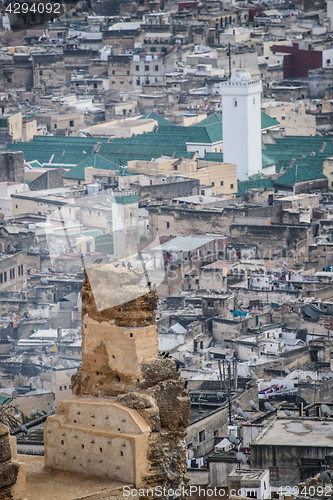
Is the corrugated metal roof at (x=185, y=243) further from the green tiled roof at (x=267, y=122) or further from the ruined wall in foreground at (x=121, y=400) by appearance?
the ruined wall in foreground at (x=121, y=400)

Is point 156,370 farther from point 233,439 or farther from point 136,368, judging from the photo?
point 233,439

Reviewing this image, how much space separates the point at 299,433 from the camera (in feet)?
31.5

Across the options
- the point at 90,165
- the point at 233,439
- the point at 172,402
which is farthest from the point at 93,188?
the point at 172,402

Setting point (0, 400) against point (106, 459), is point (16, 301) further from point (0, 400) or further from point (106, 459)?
point (106, 459)

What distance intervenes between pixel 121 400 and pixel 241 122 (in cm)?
2099

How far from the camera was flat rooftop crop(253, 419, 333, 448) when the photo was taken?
9.32 meters

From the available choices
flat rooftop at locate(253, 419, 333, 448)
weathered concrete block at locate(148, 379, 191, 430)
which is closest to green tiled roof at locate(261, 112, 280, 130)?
flat rooftop at locate(253, 419, 333, 448)

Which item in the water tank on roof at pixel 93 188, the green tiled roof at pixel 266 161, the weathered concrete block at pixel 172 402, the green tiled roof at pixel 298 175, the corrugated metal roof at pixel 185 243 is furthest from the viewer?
the green tiled roof at pixel 266 161

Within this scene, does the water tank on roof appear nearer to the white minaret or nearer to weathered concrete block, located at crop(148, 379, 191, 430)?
the white minaret

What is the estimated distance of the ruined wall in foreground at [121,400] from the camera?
553cm

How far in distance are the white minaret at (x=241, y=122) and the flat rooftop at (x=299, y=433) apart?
53.5ft

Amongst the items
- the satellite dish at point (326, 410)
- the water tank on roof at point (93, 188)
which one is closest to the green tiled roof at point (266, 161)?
the water tank on roof at point (93, 188)

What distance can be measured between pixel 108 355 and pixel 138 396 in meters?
0.24

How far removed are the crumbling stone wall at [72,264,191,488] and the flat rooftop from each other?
3.58 metres
